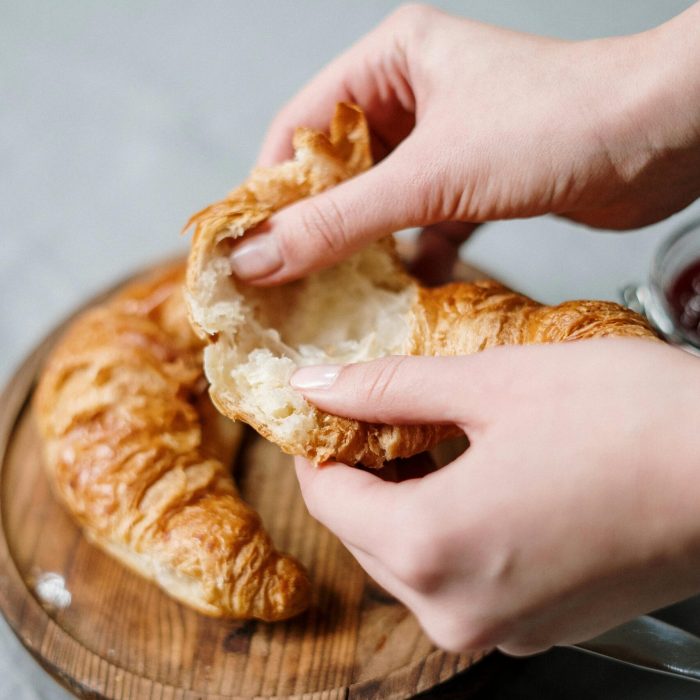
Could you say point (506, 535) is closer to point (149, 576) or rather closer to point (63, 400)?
point (149, 576)

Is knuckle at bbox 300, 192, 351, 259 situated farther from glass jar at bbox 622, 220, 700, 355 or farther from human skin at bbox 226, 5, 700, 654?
glass jar at bbox 622, 220, 700, 355

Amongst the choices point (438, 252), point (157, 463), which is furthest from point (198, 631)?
point (438, 252)

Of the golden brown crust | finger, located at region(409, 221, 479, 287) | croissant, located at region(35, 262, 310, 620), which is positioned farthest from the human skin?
finger, located at region(409, 221, 479, 287)

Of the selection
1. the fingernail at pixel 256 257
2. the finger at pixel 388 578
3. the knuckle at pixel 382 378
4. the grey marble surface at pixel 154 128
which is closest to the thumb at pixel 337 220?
the fingernail at pixel 256 257

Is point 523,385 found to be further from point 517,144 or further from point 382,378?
point 517,144

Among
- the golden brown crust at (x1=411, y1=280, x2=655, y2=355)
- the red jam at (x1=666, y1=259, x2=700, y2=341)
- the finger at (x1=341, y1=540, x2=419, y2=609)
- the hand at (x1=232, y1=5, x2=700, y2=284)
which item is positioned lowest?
the red jam at (x1=666, y1=259, x2=700, y2=341)

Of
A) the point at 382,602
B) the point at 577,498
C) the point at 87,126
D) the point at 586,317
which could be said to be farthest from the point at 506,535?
the point at 87,126
